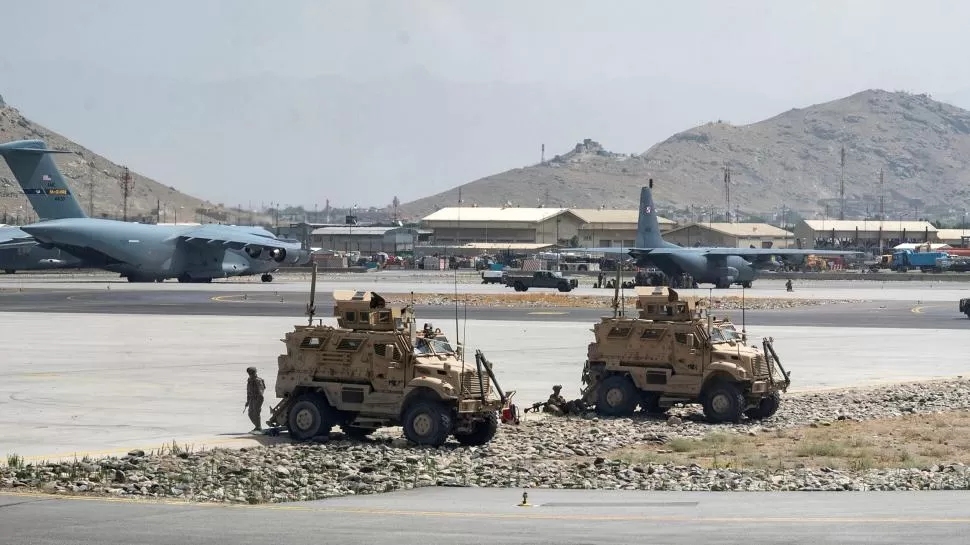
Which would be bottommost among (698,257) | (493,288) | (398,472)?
(398,472)

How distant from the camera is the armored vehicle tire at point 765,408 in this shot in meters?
A: 28.4

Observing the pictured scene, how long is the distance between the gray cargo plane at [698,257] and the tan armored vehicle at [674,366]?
252ft

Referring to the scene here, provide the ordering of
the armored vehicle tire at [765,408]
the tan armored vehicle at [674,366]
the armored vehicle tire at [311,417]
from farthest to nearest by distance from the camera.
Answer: the armored vehicle tire at [765,408], the tan armored vehicle at [674,366], the armored vehicle tire at [311,417]

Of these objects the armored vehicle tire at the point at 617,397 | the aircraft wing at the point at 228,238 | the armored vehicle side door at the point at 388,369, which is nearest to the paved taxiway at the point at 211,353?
the armored vehicle side door at the point at 388,369

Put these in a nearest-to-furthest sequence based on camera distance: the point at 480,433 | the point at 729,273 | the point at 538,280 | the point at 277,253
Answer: the point at 480,433 < the point at 538,280 < the point at 729,273 < the point at 277,253

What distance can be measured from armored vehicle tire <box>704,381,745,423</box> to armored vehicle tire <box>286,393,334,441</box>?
27.0 ft

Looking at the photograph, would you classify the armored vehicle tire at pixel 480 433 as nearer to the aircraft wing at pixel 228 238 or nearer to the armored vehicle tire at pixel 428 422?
the armored vehicle tire at pixel 428 422

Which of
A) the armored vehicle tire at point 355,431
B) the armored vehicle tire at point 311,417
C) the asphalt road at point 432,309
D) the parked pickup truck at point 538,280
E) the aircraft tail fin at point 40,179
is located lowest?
the armored vehicle tire at point 355,431

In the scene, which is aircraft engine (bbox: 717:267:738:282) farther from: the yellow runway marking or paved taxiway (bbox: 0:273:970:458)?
the yellow runway marking

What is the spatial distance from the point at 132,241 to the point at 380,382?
80614mm

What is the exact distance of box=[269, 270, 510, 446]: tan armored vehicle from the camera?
75.1 feet

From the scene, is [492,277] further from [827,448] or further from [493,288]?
[827,448]

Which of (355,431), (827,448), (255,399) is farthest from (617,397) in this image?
(255,399)

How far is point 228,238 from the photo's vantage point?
105 meters
